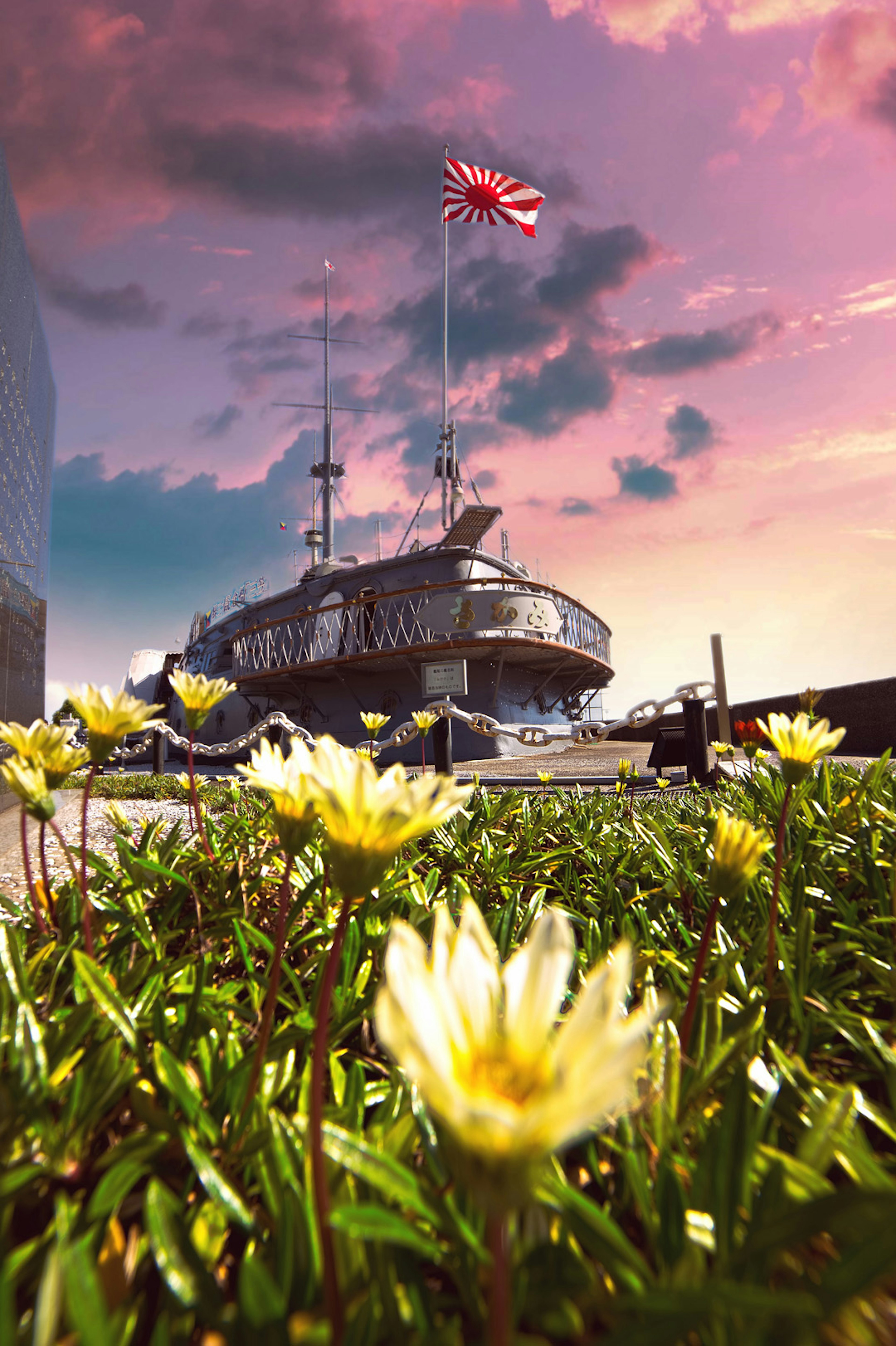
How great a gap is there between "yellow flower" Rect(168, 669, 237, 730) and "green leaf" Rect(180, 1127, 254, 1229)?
34.4 inches

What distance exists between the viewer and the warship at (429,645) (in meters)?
12.5

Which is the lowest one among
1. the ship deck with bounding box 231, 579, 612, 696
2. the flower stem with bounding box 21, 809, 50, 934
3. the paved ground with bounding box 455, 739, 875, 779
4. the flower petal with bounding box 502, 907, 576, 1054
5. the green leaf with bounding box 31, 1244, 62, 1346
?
the paved ground with bounding box 455, 739, 875, 779

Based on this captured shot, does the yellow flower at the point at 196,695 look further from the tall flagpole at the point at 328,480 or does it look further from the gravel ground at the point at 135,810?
the tall flagpole at the point at 328,480

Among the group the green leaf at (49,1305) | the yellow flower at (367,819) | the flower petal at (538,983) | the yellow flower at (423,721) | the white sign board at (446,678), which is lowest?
the green leaf at (49,1305)

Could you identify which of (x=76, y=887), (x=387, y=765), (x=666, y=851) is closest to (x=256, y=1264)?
(x=76, y=887)

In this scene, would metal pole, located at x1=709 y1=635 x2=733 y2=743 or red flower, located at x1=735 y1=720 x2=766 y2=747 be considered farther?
metal pole, located at x1=709 y1=635 x2=733 y2=743

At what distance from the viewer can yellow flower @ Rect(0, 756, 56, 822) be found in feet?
3.00

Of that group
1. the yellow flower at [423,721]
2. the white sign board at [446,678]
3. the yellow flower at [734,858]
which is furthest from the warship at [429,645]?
the yellow flower at [734,858]

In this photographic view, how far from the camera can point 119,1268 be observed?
1.60ft

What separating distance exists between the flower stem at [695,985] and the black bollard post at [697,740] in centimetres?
401

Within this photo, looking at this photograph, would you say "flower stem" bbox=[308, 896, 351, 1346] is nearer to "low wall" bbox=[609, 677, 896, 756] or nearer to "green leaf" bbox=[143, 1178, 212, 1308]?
"green leaf" bbox=[143, 1178, 212, 1308]

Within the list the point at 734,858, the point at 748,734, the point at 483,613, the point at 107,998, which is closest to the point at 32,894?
the point at 107,998

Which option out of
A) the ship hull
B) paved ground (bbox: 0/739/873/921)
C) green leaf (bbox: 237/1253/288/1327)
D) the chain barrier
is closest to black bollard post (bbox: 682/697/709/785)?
the chain barrier

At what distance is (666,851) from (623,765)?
161 cm
